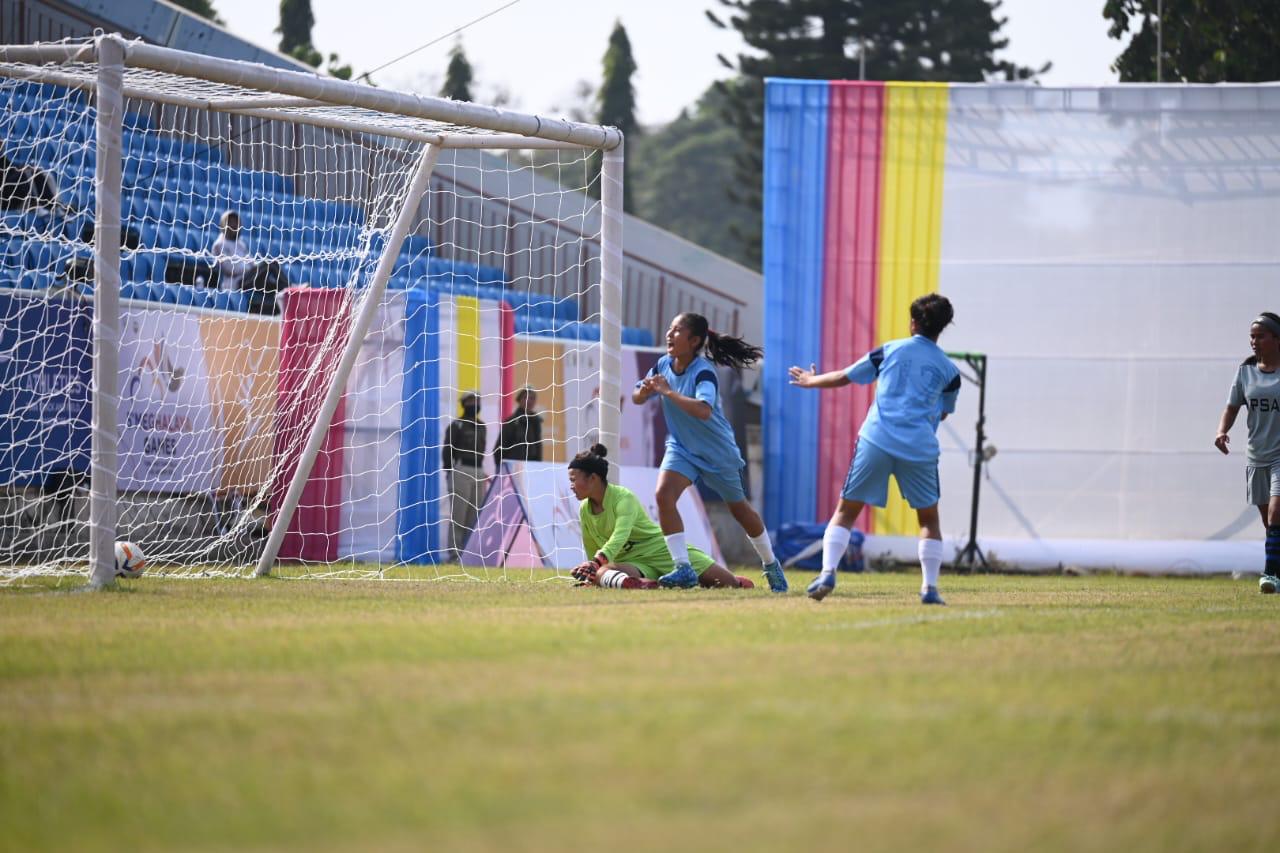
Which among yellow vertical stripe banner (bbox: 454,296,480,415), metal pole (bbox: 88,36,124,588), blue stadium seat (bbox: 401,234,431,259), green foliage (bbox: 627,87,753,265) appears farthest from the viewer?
green foliage (bbox: 627,87,753,265)

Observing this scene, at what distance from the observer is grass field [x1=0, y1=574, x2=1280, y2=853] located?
3262mm

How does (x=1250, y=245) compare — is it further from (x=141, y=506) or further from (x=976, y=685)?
(x=976, y=685)

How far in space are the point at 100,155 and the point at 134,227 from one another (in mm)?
7787

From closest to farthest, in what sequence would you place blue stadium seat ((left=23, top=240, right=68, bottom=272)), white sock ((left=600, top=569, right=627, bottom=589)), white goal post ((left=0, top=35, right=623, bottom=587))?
white goal post ((left=0, top=35, right=623, bottom=587)) → white sock ((left=600, top=569, right=627, bottom=589)) → blue stadium seat ((left=23, top=240, right=68, bottom=272))

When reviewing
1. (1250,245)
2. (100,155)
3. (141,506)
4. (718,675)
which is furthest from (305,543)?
(1250,245)

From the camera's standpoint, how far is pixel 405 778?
143 inches

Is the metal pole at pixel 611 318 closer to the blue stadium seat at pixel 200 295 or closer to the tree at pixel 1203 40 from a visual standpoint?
the blue stadium seat at pixel 200 295

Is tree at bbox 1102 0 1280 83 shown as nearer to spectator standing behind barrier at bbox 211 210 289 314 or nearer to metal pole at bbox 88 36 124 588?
spectator standing behind barrier at bbox 211 210 289 314

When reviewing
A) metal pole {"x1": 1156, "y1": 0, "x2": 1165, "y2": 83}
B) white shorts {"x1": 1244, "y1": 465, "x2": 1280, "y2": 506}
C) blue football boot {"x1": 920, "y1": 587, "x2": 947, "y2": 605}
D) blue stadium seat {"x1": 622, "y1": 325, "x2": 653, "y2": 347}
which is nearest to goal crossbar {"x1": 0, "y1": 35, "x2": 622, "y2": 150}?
blue football boot {"x1": 920, "y1": 587, "x2": 947, "y2": 605}

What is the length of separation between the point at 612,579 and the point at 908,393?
86.5 inches

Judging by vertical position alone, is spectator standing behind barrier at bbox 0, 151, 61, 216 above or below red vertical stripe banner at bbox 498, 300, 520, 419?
above

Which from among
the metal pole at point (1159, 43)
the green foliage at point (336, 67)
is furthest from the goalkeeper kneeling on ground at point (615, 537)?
the green foliage at point (336, 67)

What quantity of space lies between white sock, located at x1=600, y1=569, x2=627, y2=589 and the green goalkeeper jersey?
0.50ft

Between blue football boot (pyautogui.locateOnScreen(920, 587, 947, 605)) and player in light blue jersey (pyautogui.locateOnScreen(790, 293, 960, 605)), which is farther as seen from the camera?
blue football boot (pyautogui.locateOnScreen(920, 587, 947, 605))
